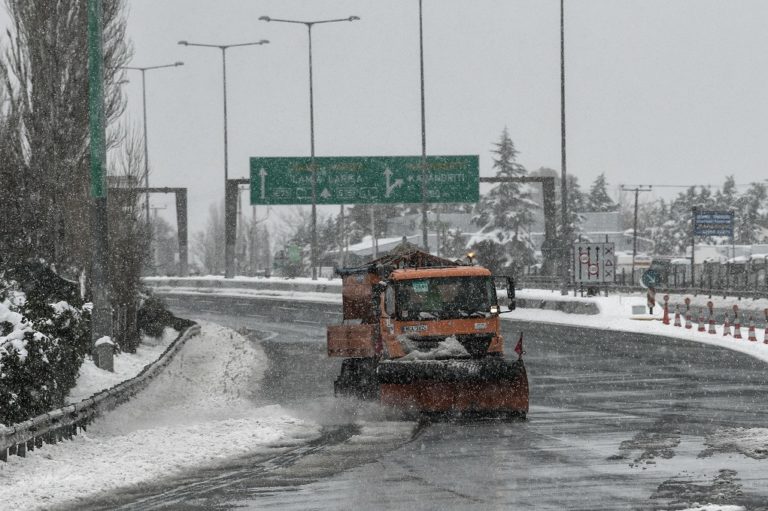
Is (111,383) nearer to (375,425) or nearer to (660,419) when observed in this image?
(375,425)

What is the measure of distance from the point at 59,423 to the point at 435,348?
526 centimetres

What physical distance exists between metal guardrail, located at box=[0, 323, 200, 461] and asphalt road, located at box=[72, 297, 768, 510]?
1.77 meters

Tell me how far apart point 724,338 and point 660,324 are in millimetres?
5238

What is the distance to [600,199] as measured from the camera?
174250 mm

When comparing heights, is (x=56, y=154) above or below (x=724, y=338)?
above

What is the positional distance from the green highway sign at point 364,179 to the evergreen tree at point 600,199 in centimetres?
11722

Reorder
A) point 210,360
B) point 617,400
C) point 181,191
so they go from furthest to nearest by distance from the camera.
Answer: point 181,191 → point 210,360 → point 617,400

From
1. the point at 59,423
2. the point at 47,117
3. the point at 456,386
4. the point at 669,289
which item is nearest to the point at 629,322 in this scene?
the point at 47,117

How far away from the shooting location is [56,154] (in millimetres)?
30094

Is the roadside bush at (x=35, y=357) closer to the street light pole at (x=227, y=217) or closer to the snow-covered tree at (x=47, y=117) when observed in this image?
the snow-covered tree at (x=47, y=117)

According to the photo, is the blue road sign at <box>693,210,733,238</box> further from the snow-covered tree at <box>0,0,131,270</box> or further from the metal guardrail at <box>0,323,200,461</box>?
the metal guardrail at <box>0,323,200,461</box>

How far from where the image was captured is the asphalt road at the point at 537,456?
33.9 feet

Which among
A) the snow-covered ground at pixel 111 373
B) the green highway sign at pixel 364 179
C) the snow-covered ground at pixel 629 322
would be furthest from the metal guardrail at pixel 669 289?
the snow-covered ground at pixel 111 373

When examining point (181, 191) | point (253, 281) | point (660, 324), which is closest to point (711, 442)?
point (660, 324)
